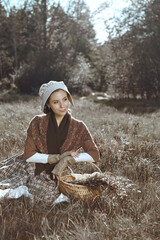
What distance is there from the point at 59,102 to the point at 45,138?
410 millimetres

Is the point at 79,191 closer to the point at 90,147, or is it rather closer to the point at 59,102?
→ the point at 90,147

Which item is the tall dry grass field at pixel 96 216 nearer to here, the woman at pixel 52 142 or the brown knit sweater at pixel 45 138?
the woman at pixel 52 142

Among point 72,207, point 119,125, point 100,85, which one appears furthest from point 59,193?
point 100,85

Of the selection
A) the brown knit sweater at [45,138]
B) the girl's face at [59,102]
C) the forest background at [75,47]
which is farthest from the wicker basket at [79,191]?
the forest background at [75,47]

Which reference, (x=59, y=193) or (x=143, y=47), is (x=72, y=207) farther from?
(x=143, y=47)

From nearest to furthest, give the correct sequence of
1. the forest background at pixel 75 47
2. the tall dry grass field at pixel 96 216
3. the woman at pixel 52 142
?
1. the tall dry grass field at pixel 96 216
2. the woman at pixel 52 142
3. the forest background at pixel 75 47

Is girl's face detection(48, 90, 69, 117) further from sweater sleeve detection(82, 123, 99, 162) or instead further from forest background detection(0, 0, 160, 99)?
forest background detection(0, 0, 160, 99)

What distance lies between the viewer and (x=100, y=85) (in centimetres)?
2023

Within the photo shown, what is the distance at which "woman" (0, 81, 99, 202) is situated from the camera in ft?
8.39

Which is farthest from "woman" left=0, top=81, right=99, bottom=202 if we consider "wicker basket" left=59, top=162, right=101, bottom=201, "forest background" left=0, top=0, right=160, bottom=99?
"forest background" left=0, top=0, right=160, bottom=99

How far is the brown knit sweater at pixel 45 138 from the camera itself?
103 inches

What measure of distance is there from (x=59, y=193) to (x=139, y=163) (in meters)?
1.20

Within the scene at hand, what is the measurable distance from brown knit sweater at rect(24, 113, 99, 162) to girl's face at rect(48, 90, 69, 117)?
143mm

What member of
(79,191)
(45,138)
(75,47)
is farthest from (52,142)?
(75,47)
